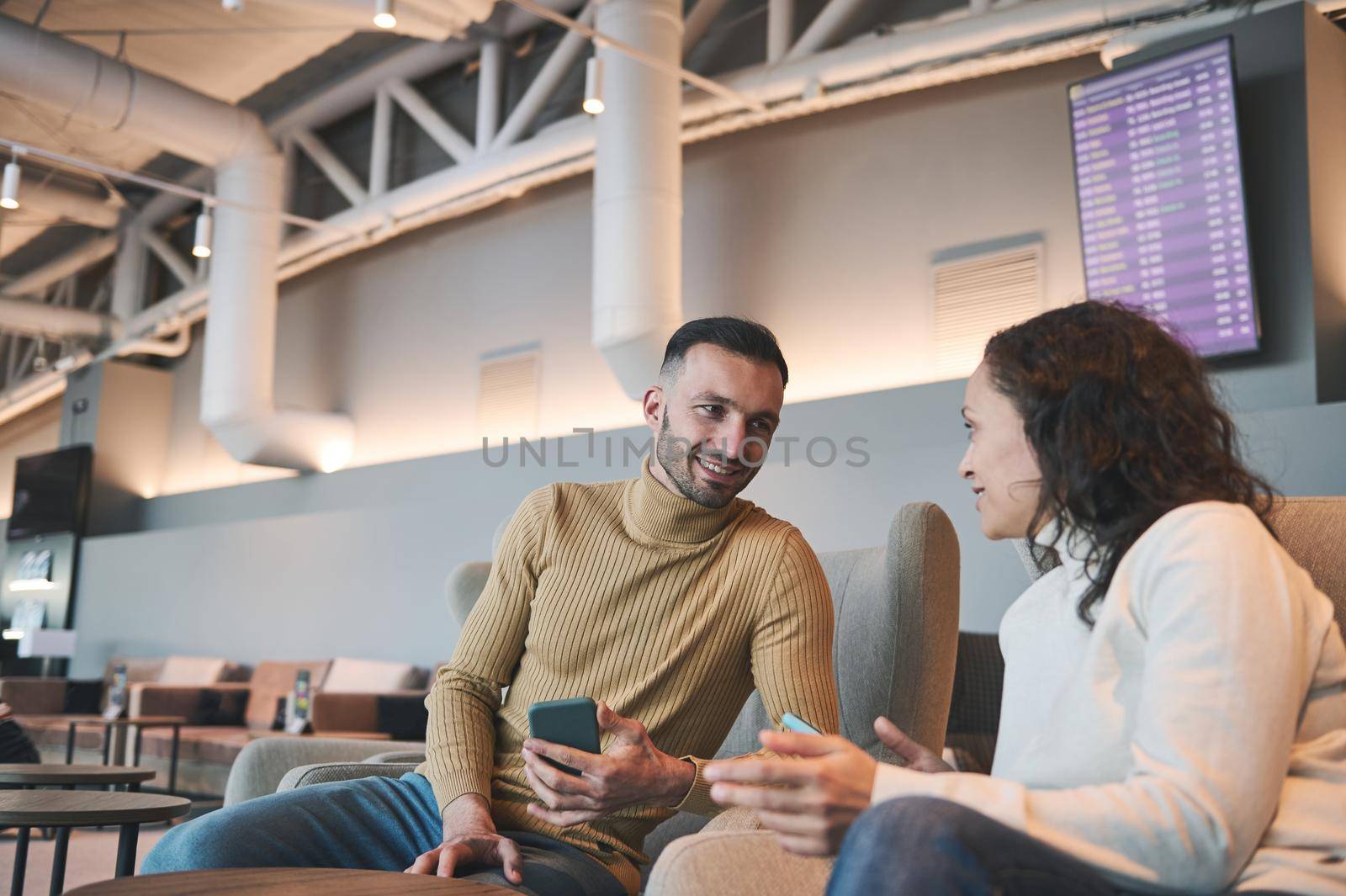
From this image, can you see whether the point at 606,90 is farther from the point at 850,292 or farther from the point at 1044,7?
the point at 1044,7

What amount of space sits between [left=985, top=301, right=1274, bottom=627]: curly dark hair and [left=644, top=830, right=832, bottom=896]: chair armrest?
0.45m

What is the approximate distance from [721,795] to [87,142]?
31.8ft

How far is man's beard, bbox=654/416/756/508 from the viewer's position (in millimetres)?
1892

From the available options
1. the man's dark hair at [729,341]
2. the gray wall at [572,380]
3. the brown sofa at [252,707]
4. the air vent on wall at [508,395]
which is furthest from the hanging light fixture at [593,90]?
the brown sofa at [252,707]

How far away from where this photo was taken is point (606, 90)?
5711mm

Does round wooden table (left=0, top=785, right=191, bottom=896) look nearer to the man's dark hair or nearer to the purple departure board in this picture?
the man's dark hair

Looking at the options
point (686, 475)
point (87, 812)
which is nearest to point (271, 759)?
point (87, 812)

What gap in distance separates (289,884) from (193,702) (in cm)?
681

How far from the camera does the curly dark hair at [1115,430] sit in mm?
1146

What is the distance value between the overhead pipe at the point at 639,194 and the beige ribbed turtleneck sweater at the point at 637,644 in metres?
3.62

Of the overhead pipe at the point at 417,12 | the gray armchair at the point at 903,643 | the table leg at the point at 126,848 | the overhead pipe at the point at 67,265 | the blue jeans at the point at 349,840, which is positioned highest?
the overhead pipe at the point at 67,265

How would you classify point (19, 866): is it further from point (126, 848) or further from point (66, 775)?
point (126, 848)

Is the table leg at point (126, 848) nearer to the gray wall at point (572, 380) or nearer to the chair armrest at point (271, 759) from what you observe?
the chair armrest at point (271, 759)


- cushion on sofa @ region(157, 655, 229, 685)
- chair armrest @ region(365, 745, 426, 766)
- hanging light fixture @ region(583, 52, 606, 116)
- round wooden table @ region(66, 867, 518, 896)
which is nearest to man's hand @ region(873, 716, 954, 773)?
round wooden table @ region(66, 867, 518, 896)
